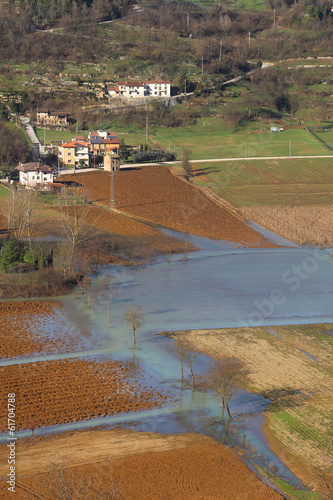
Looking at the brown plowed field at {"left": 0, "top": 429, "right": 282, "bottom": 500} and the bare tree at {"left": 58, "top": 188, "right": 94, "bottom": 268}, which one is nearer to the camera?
the brown plowed field at {"left": 0, "top": 429, "right": 282, "bottom": 500}

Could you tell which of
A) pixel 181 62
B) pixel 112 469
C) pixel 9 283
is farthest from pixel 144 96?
pixel 112 469

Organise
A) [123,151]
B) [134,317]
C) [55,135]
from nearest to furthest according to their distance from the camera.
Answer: [134,317], [123,151], [55,135]

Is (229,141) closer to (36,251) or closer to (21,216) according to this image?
(21,216)

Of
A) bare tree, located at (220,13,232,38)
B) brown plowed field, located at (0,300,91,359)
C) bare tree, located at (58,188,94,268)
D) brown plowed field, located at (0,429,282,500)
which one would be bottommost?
bare tree, located at (58,188,94,268)

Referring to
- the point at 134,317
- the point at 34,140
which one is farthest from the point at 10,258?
the point at 34,140

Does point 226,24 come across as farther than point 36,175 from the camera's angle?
Yes

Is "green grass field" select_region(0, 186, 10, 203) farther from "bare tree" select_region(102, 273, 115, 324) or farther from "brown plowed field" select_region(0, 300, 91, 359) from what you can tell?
"brown plowed field" select_region(0, 300, 91, 359)

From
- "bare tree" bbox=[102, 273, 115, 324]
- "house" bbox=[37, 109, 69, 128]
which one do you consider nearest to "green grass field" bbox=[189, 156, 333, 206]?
"house" bbox=[37, 109, 69, 128]
